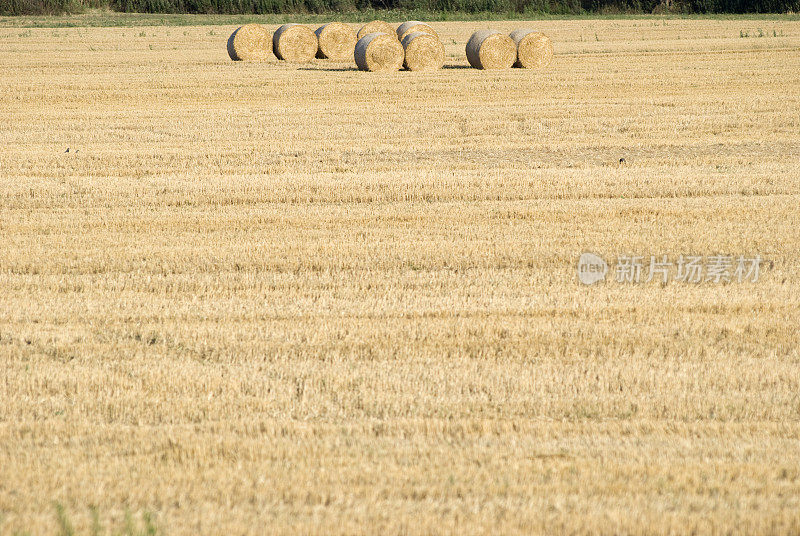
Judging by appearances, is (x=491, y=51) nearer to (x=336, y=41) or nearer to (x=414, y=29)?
(x=414, y=29)

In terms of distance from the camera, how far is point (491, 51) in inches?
923

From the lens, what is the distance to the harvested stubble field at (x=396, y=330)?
12.8 feet

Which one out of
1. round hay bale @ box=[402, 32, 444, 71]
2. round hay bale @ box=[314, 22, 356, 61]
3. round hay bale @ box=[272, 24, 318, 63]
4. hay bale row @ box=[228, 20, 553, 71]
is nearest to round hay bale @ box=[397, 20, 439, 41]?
hay bale row @ box=[228, 20, 553, 71]

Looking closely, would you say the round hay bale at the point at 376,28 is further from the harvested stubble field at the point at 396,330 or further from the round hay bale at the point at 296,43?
the harvested stubble field at the point at 396,330

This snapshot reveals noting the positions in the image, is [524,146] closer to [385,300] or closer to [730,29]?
[385,300]

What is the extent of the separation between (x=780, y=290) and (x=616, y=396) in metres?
2.61

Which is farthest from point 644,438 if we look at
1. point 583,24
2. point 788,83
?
point 583,24

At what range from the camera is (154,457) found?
14.0 ft

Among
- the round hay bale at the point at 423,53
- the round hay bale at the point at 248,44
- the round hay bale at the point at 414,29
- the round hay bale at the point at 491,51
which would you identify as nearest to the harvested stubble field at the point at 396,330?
the round hay bale at the point at 423,53

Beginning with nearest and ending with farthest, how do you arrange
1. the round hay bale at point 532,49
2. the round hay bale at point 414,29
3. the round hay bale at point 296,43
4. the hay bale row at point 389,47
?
1. the hay bale row at point 389,47
2. the round hay bale at point 532,49
3. the round hay bale at point 414,29
4. the round hay bale at point 296,43

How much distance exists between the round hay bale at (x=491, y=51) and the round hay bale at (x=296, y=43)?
174 inches

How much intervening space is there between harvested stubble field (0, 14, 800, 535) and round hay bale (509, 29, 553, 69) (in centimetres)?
867

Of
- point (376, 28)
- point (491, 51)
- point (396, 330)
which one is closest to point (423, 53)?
point (491, 51)

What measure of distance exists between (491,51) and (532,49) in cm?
111
